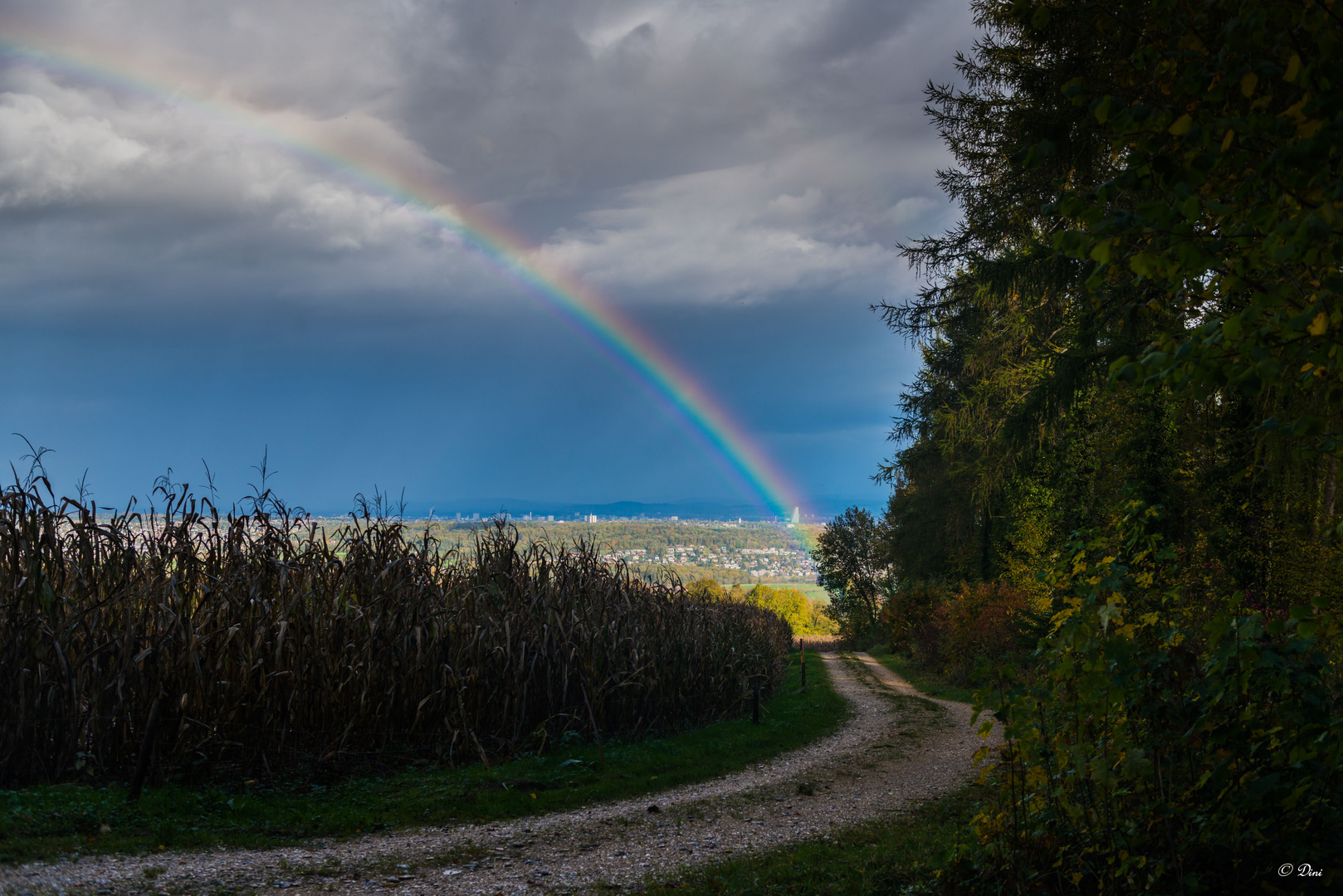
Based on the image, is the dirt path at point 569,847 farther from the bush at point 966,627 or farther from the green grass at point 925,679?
the bush at point 966,627

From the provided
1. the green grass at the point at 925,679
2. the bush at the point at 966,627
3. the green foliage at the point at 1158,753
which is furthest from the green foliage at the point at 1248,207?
the bush at the point at 966,627

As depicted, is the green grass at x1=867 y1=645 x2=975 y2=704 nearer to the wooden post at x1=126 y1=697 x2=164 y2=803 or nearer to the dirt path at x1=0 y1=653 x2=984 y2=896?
the dirt path at x1=0 y1=653 x2=984 y2=896

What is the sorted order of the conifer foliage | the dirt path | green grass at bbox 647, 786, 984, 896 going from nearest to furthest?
→ the conifer foliage
green grass at bbox 647, 786, 984, 896
the dirt path

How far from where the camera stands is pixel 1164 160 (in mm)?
2865

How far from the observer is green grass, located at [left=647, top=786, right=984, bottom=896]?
227 inches

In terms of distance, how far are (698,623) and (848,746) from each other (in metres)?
3.56

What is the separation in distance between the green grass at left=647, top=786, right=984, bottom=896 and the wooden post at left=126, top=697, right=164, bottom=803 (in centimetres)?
519

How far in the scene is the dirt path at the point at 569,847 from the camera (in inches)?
237

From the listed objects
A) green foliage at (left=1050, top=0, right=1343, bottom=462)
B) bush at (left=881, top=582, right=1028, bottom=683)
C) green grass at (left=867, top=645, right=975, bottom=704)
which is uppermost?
green foliage at (left=1050, top=0, right=1343, bottom=462)

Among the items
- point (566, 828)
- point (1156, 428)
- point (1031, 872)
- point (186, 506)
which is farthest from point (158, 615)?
point (1156, 428)

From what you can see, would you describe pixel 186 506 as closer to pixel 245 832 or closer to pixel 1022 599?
pixel 245 832

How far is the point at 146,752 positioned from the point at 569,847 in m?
4.27

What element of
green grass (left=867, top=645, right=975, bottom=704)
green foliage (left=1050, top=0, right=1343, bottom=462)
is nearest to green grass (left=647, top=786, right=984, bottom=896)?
green foliage (left=1050, top=0, right=1343, bottom=462)

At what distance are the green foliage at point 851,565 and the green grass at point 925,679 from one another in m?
17.3
